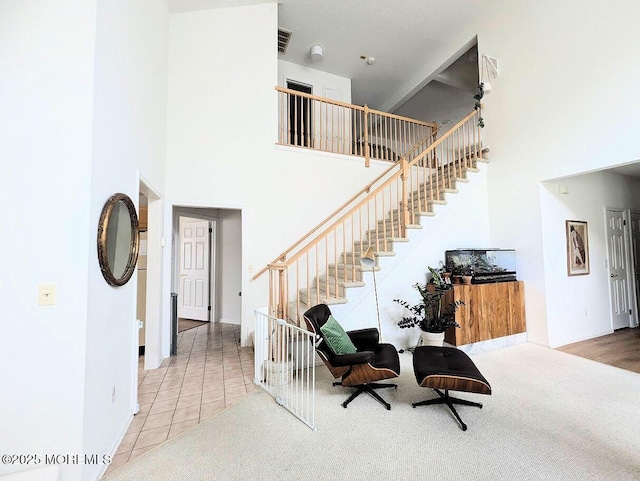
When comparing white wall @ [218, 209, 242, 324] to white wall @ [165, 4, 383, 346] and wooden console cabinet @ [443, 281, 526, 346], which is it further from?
wooden console cabinet @ [443, 281, 526, 346]

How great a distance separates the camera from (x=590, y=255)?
446 centimetres

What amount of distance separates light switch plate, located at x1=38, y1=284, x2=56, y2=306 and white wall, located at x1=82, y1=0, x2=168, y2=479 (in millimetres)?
164

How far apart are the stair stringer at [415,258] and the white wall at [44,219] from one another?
246 cm

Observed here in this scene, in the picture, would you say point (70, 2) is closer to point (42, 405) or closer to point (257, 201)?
point (42, 405)

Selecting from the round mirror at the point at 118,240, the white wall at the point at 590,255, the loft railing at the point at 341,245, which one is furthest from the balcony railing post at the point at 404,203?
the round mirror at the point at 118,240

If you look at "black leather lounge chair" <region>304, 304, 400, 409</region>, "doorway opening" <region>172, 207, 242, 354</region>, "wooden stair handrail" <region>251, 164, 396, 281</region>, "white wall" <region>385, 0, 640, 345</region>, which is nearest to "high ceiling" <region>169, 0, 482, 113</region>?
Result: "white wall" <region>385, 0, 640, 345</region>

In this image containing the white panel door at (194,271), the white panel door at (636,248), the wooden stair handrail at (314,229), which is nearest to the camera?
the wooden stair handrail at (314,229)

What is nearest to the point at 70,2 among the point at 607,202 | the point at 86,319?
the point at 86,319

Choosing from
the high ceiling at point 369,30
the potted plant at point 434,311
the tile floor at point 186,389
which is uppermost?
the high ceiling at point 369,30

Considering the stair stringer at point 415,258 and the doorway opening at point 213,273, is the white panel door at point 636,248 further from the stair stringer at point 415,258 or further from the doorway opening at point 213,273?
the doorway opening at point 213,273

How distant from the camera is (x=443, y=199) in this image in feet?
14.7

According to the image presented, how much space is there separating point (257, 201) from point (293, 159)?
929 mm

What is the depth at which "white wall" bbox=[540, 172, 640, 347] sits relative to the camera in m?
4.09

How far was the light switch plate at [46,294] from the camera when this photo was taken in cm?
160
